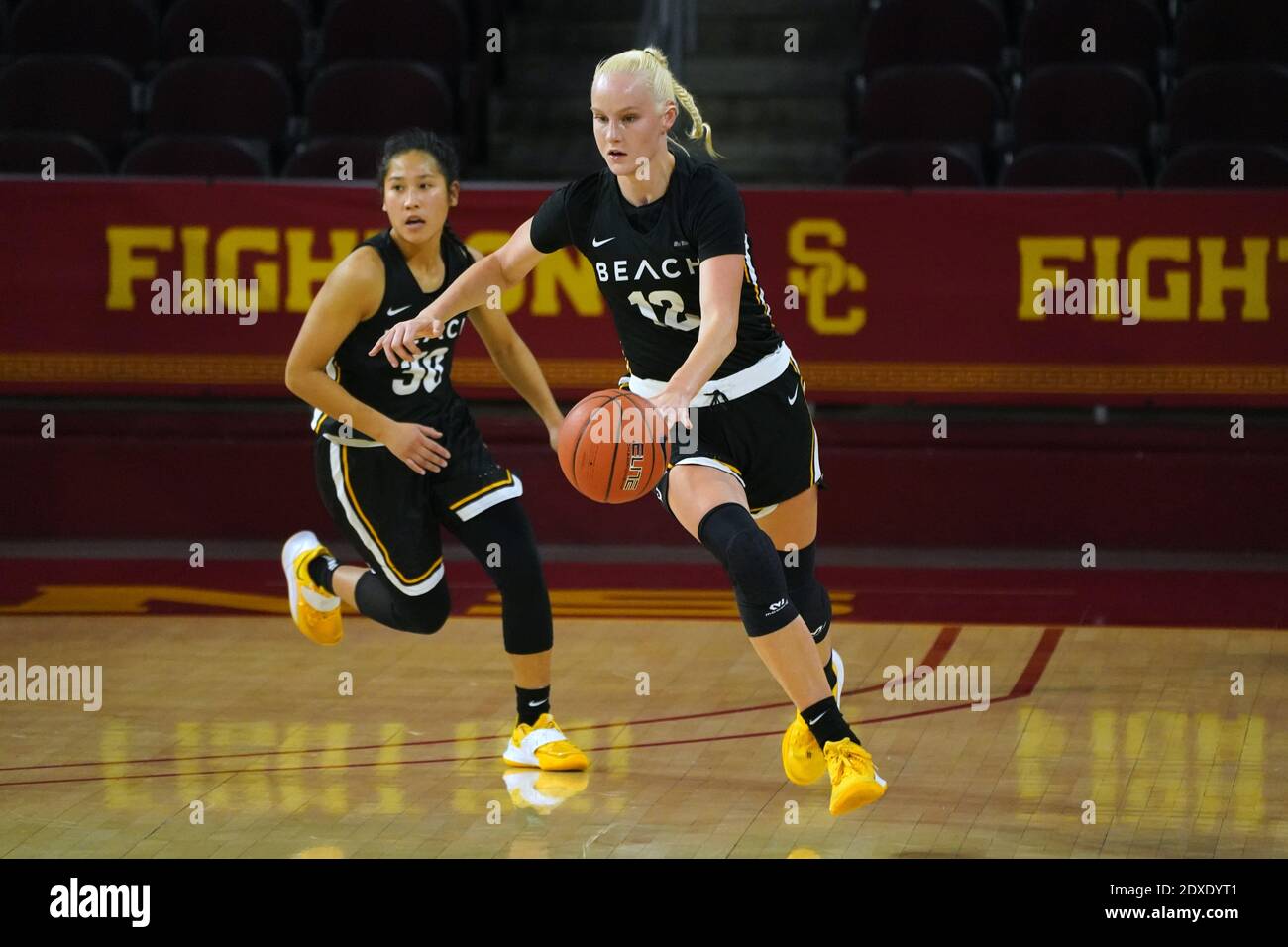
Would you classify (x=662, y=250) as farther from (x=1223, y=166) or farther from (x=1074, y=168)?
(x=1223, y=166)

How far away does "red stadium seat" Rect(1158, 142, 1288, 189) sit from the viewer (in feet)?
30.9

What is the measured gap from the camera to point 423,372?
585cm

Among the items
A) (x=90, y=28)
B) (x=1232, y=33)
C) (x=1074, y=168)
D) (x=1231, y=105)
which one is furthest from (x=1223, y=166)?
(x=90, y=28)

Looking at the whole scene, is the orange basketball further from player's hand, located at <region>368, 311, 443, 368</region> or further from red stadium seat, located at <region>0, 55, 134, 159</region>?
red stadium seat, located at <region>0, 55, 134, 159</region>

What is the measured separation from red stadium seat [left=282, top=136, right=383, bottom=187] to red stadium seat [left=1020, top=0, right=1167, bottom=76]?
349cm

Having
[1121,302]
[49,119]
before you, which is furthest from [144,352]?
[1121,302]

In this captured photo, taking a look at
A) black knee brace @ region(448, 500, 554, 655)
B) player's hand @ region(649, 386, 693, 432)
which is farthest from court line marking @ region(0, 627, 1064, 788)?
player's hand @ region(649, 386, 693, 432)

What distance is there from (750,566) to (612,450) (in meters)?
0.44

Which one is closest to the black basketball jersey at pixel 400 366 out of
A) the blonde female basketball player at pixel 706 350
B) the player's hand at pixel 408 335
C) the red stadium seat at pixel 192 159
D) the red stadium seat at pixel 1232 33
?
the blonde female basketball player at pixel 706 350

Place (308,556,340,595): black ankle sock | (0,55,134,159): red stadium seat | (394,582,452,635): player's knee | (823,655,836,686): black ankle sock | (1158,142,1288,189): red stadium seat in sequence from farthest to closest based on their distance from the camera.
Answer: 1. (0,55,134,159): red stadium seat
2. (1158,142,1288,189): red stadium seat
3. (308,556,340,595): black ankle sock
4. (394,582,452,635): player's knee
5. (823,655,836,686): black ankle sock

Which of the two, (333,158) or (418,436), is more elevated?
(333,158)

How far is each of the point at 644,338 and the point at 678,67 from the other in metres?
6.05

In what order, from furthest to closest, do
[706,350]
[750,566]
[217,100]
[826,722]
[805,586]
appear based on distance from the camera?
[217,100], [805,586], [826,722], [750,566], [706,350]

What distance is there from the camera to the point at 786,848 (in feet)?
15.7
